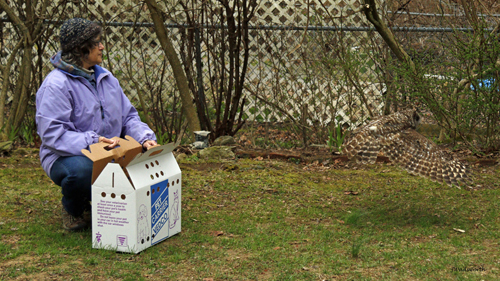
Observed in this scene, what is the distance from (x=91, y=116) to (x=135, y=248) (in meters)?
0.92

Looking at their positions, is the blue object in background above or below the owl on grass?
above

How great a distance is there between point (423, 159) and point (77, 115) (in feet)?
8.29

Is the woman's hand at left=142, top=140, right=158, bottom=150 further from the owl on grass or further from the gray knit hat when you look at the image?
the owl on grass

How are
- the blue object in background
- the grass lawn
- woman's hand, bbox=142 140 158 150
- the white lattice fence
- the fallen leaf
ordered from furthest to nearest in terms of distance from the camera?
the white lattice fence < the blue object in background < the fallen leaf < woman's hand, bbox=142 140 158 150 < the grass lawn

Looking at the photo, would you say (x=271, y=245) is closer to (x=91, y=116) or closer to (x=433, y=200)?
(x=91, y=116)

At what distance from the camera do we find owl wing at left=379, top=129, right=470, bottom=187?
3.95 m

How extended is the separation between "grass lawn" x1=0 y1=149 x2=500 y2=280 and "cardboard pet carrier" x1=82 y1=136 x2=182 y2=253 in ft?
0.34

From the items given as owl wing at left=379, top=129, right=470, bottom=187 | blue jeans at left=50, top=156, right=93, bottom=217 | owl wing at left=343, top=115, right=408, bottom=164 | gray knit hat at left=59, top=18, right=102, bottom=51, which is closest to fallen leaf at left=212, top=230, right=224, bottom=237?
blue jeans at left=50, top=156, right=93, bottom=217

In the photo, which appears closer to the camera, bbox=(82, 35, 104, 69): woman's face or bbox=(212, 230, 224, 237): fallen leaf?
bbox=(82, 35, 104, 69): woman's face

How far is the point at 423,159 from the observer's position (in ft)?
13.1

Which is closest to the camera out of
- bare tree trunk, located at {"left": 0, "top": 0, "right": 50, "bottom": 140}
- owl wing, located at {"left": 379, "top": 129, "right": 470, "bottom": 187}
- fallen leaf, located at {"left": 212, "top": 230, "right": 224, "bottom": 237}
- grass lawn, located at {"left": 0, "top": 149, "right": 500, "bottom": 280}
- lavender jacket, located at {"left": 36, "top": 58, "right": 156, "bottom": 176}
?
grass lawn, located at {"left": 0, "top": 149, "right": 500, "bottom": 280}

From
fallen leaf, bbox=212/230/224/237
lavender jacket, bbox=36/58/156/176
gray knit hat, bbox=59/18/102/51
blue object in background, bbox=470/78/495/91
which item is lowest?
fallen leaf, bbox=212/230/224/237

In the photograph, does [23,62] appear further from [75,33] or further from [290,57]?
[290,57]

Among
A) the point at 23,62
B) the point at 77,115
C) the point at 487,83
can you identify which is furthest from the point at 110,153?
the point at 487,83
